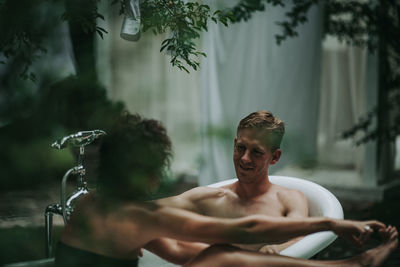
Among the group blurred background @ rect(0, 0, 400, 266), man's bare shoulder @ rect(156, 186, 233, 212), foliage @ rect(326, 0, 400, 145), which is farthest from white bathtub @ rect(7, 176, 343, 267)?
foliage @ rect(326, 0, 400, 145)

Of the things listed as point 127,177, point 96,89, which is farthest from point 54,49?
point 127,177

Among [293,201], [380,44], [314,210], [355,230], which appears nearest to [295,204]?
[293,201]

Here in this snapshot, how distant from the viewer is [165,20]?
3.63ft

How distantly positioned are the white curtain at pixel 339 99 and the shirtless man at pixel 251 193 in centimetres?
248

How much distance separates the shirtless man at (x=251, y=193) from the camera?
1.44 meters

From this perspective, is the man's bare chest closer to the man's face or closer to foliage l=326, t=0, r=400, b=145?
the man's face

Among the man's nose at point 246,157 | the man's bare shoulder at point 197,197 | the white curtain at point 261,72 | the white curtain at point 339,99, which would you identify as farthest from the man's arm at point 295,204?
the white curtain at point 339,99

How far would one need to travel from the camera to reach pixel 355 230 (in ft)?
3.99

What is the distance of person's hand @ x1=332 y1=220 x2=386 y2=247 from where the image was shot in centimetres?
121

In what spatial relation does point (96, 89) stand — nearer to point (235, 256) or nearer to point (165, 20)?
point (165, 20)

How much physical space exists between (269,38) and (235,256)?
2.33 meters

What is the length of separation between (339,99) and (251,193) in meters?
2.80

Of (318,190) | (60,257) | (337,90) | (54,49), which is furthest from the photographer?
(337,90)

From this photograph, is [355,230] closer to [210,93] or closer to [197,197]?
[197,197]
